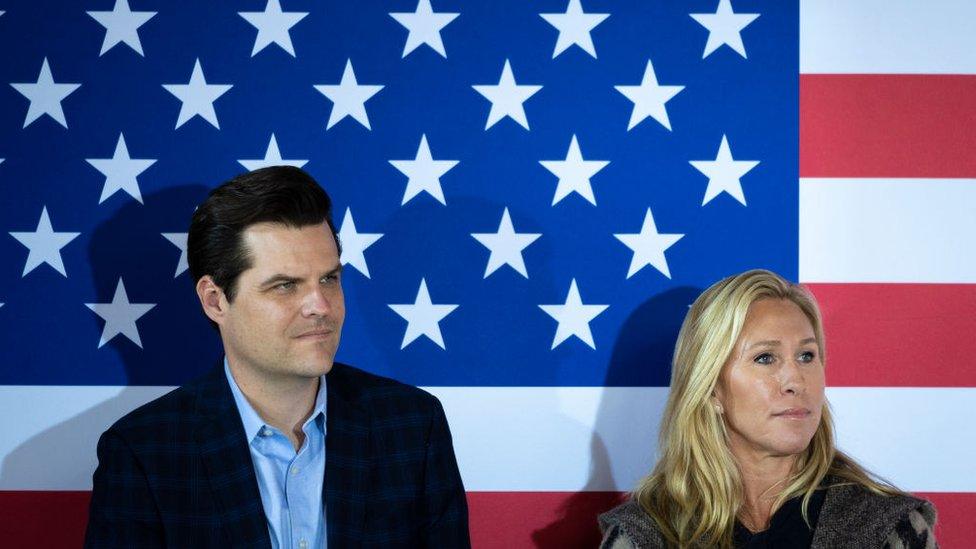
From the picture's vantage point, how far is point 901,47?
8.25 feet

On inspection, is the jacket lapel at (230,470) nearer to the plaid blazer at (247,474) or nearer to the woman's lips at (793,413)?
the plaid blazer at (247,474)

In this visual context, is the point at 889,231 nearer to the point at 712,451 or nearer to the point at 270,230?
the point at 712,451

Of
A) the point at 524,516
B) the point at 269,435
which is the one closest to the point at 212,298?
the point at 269,435

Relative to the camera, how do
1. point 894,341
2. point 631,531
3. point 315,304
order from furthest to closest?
point 894,341, point 631,531, point 315,304

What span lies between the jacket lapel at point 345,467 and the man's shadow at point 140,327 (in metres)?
0.57

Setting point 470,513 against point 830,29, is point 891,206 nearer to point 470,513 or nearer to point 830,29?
point 830,29

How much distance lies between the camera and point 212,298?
6.68ft

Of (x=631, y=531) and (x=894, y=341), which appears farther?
(x=894, y=341)

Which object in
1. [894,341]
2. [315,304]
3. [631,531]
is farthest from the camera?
[894,341]

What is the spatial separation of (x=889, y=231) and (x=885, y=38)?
474mm

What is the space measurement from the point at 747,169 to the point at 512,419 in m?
0.83

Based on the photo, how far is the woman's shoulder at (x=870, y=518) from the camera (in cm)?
199

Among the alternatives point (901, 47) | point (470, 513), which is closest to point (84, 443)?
point (470, 513)

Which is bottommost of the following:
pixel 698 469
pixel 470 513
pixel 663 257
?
pixel 470 513
